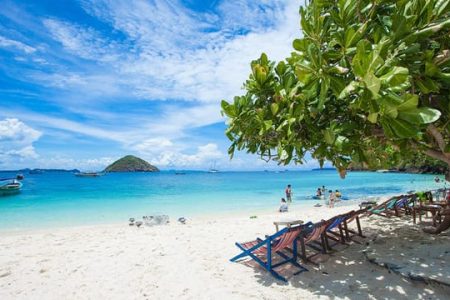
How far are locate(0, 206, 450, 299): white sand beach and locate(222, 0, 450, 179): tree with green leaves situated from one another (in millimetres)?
1914

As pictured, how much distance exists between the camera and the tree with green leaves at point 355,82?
220 centimetres

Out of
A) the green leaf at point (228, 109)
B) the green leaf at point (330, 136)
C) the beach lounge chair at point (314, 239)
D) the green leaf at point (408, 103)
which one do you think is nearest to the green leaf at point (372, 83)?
the green leaf at point (408, 103)

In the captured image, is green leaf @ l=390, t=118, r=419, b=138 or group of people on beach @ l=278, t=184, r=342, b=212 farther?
group of people on beach @ l=278, t=184, r=342, b=212

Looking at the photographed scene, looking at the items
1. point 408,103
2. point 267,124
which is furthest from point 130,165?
point 408,103

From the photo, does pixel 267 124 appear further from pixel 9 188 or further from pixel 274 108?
pixel 9 188

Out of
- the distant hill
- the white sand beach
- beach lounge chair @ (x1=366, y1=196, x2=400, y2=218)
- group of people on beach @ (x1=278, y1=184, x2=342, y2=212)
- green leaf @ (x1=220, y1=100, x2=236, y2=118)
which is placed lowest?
the white sand beach

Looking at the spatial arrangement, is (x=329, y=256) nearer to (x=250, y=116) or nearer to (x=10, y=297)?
(x=250, y=116)

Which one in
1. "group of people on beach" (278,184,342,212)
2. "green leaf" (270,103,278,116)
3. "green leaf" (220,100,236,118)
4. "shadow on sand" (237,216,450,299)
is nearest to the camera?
"green leaf" (270,103,278,116)

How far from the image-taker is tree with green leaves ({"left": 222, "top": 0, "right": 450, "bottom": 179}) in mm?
2200

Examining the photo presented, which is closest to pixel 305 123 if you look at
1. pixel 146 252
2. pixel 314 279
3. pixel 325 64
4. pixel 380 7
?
pixel 325 64

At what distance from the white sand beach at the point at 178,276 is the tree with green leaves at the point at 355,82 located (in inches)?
75.3

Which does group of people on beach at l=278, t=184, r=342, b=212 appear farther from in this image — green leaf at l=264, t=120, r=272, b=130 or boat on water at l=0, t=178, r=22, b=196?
boat on water at l=0, t=178, r=22, b=196

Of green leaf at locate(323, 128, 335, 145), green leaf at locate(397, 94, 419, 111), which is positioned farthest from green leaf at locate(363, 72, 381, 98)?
green leaf at locate(323, 128, 335, 145)

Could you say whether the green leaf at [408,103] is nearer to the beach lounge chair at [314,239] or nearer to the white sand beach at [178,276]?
the white sand beach at [178,276]
